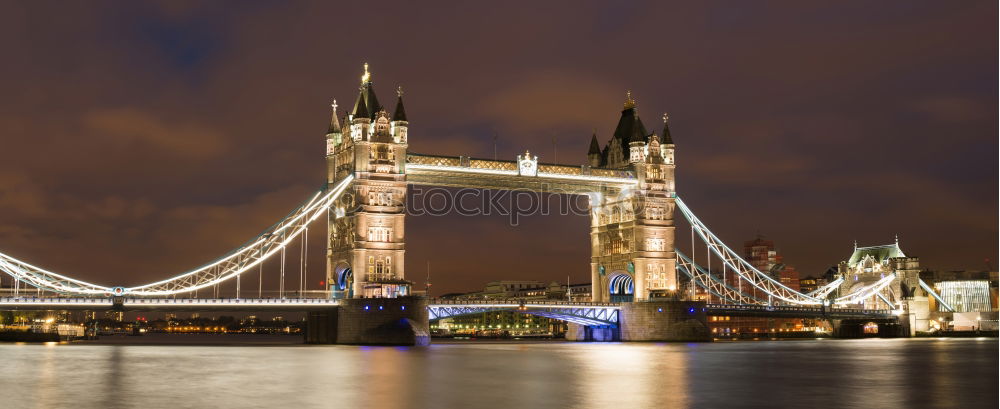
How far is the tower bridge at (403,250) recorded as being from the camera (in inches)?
2854

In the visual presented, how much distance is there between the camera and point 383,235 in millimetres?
77625

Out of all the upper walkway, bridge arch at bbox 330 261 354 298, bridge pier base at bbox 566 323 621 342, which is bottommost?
bridge pier base at bbox 566 323 621 342

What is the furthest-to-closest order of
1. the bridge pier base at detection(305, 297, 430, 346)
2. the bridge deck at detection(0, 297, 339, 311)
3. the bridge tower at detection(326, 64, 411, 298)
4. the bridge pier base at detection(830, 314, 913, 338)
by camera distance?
1. the bridge pier base at detection(830, 314, 913, 338)
2. the bridge tower at detection(326, 64, 411, 298)
3. the bridge pier base at detection(305, 297, 430, 346)
4. the bridge deck at detection(0, 297, 339, 311)

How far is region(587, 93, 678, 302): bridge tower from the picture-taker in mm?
90750

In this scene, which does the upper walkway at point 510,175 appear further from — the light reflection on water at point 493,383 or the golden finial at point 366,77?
the light reflection on water at point 493,383

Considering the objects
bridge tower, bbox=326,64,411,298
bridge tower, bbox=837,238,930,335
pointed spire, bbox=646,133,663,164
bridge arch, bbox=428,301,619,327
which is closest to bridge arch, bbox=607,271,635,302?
bridge arch, bbox=428,301,619,327

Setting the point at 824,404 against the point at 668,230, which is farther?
the point at 668,230

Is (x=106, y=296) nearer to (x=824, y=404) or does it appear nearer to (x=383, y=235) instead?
(x=383, y=235)

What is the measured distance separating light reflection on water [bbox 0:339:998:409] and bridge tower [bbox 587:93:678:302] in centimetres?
4137

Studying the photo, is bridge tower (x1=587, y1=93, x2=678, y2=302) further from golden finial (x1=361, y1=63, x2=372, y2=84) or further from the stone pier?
golden finial (x1=361, y1=63, x2=372, y2=84)

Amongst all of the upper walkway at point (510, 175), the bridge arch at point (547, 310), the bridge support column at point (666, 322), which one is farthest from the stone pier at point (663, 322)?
the upper walkway at point (510, 175)

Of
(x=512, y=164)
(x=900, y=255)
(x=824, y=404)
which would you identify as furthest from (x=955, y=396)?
(x=900, y=255)

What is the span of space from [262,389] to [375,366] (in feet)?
40.4

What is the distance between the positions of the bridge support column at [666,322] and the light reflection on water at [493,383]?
37043 millimetres
